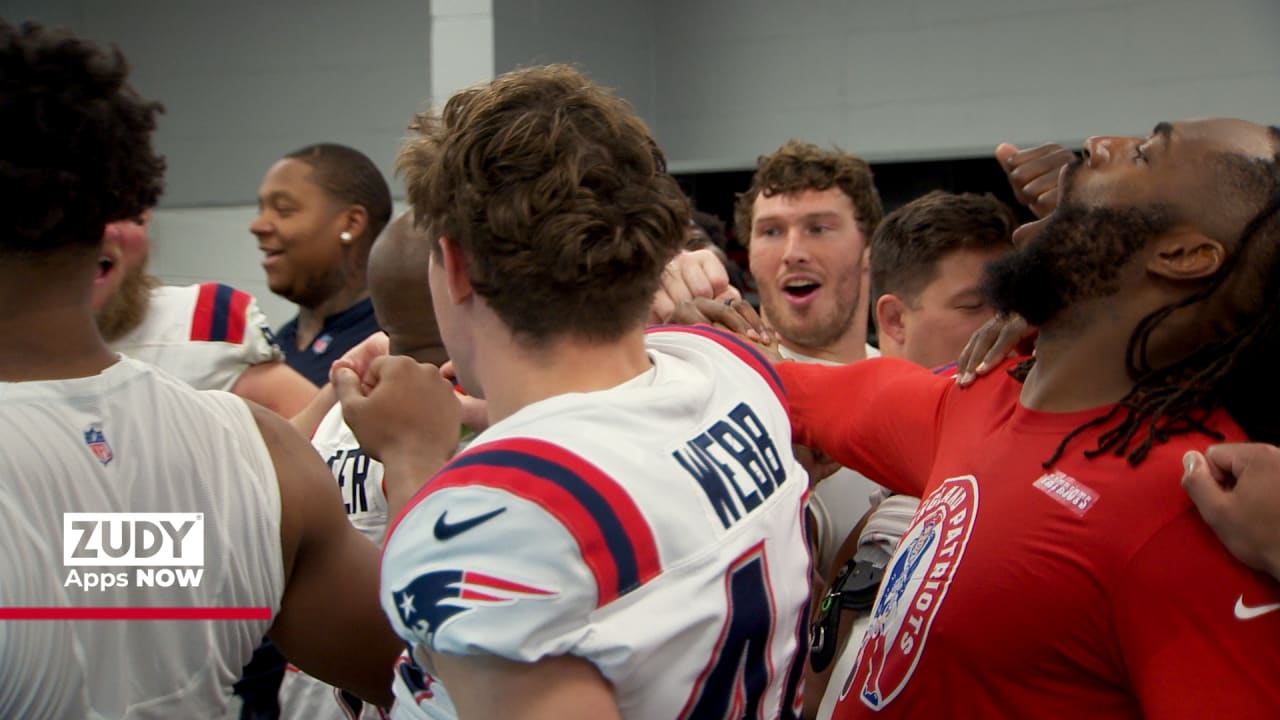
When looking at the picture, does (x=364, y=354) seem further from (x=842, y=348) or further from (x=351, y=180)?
(x=351, y=180)

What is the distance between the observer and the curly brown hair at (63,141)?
135 cm

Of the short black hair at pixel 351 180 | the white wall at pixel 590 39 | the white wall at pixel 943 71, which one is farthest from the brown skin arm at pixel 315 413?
the white wall at pixel 943 71

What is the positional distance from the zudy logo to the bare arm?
55cm

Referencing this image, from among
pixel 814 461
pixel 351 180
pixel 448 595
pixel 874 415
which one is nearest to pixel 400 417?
pixel 448 595

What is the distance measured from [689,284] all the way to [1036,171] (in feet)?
1.96

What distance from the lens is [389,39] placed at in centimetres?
732

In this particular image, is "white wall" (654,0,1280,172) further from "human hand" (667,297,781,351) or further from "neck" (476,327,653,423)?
"neck" (476,327,653,423)

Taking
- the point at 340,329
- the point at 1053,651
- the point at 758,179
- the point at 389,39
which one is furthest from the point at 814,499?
the point at 389,39

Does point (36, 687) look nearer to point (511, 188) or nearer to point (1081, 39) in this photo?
point (511, 188)

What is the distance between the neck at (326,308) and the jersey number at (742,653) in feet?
9.54

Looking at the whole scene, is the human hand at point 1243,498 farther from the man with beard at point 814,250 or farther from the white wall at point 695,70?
the white wall at point 695,70

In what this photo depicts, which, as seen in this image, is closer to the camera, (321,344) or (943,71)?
(321,344)

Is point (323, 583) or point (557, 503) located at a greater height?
point (557, 503)

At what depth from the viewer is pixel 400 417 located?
64.9 inches
